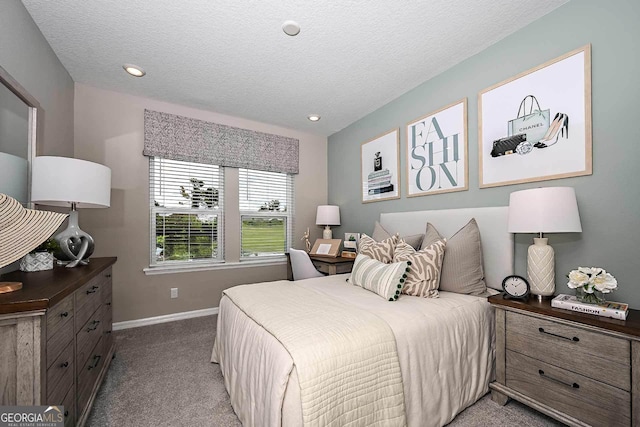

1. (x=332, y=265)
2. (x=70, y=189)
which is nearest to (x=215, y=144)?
Answer: (x=70, y=189)

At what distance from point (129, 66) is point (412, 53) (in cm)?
259

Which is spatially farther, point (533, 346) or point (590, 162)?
point (590, 162)

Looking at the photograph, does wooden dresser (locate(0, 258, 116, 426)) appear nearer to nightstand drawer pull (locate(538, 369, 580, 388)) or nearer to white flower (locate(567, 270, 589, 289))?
nightstand drawer pull (locate(538, 369, 580, 388))

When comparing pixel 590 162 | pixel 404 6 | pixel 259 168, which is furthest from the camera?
pixel 259 168

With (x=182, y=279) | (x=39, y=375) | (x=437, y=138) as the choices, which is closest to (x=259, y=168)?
(x=182, y=279)

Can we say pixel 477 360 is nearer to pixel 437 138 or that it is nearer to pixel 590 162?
pixel 590 162

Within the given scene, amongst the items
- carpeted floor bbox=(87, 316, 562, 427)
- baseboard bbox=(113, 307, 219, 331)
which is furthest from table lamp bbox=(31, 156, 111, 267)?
Result: baseboard bbox=(113, 307, 219, 331)

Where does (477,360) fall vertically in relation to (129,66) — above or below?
below

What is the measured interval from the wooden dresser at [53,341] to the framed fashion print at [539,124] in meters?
2.85

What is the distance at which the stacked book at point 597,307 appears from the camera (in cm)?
138

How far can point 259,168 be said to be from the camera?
3912 millimetres

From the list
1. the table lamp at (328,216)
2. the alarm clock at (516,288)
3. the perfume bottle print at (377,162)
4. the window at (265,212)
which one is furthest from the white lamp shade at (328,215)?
the alarm clock at (516,288)

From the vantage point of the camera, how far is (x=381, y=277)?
6.59 ft

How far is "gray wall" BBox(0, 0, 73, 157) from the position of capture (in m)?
1.72
